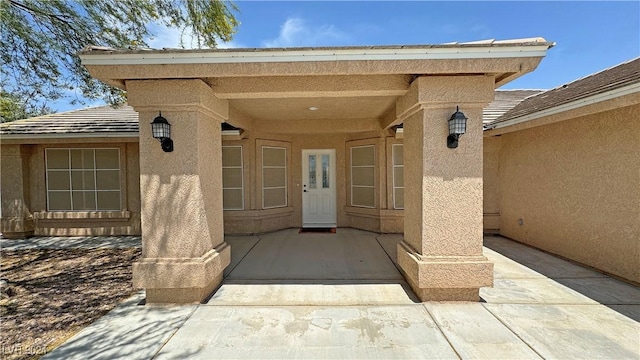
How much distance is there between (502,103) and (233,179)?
9.34 meters

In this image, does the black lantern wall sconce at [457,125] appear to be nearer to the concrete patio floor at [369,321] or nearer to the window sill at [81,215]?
the concrete patio floor at [369,321]

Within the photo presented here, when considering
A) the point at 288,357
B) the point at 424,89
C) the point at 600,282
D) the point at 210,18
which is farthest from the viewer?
the point at 210,18

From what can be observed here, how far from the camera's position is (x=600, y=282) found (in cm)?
442

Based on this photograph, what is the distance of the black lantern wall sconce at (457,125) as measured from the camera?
3.58m

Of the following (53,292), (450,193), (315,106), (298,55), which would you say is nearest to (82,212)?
(53,292)

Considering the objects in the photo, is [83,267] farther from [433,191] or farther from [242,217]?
[433,191]

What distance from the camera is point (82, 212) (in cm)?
809

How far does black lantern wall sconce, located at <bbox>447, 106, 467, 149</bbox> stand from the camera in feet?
11.7

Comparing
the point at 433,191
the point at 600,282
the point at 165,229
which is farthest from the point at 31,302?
the point at 600,282

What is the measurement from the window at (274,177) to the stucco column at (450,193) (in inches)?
211

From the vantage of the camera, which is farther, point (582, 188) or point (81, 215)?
point (81, 215)

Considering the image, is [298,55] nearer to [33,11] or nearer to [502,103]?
[33,11]

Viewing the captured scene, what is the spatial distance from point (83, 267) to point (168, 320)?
11.5ft

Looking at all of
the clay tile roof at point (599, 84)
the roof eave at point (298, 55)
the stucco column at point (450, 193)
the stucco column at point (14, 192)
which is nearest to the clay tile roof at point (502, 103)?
the clay tile roof at point (599, 84)
